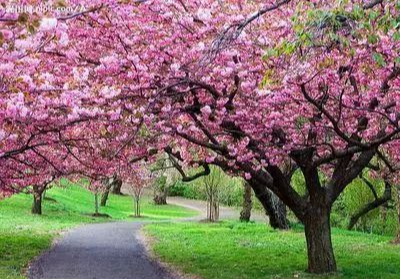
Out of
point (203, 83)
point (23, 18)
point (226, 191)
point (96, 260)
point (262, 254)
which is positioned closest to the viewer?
point (23, 18)

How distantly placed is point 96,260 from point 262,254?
495cm

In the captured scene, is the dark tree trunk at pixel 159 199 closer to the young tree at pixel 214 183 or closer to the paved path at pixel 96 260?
the young tree at pixel 214 183

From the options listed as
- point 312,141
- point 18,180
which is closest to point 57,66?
point 312,141

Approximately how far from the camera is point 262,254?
675 inches

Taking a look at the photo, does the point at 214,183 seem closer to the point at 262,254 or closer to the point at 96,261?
the point at 262,254

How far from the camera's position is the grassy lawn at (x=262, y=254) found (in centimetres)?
1376

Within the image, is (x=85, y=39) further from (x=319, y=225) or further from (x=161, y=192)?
(x=161, y=192)

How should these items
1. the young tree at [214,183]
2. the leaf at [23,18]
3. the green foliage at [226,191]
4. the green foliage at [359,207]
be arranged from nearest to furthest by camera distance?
the leaf at [23,18]
the green foliage at [359,207]
the young tree at [214,183]
the green foliage at [226,191]

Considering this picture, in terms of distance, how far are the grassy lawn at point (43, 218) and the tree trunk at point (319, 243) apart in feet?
22.1

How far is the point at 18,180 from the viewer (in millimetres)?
17531

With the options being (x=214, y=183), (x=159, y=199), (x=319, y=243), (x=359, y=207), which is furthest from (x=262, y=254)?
(x=159, y=199)

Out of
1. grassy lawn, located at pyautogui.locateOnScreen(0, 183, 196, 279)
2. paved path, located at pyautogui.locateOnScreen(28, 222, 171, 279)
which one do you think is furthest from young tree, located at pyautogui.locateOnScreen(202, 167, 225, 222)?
paved path, located at pyautogui.locateOnScreen(28, 222, 171, 279)

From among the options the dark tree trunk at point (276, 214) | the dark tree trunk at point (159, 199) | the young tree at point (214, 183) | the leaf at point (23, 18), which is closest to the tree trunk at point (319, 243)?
the leaf at point (23, 18)

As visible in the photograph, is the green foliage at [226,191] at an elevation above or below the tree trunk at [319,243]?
above
